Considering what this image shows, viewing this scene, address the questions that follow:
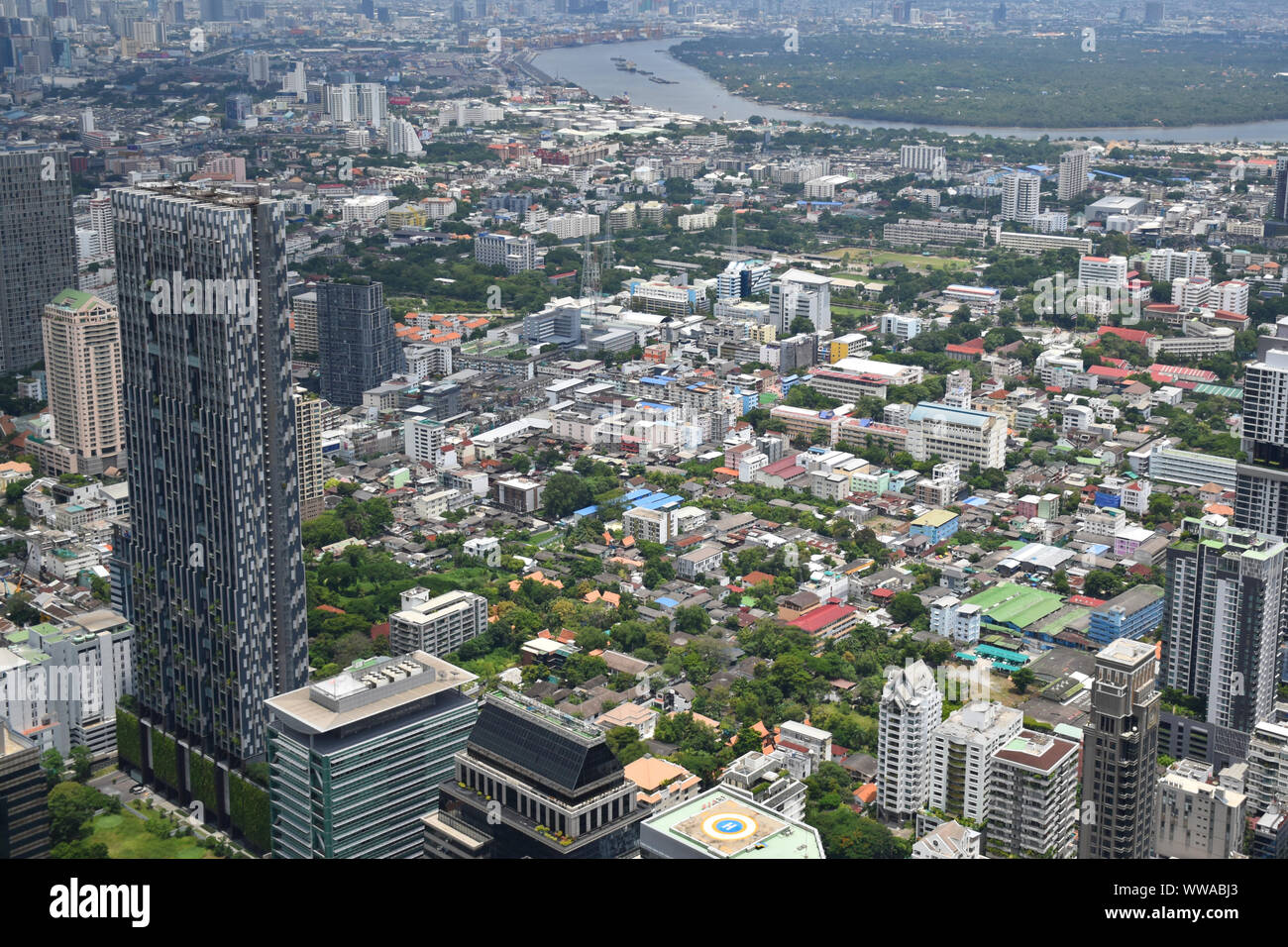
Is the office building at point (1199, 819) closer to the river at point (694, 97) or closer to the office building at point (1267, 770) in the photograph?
the office building at point (1267, 770)

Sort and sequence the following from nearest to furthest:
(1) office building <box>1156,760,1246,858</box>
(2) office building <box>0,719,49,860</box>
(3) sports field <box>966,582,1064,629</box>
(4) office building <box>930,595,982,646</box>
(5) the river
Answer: (2) office building <box>0,719,49,860</box> < (1) office building <box>1156,760,1246,858</box> < (4) office building <box>930,595,982,646</box> < (3) sports field <box>966,582,1064,629</box> < (5) the river

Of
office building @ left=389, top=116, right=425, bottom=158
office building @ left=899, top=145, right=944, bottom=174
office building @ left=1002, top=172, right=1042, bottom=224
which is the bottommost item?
office building @ left=1002, top=172, right=1042, bottom=224

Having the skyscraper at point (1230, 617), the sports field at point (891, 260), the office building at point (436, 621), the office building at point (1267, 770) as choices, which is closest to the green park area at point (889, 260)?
the sports field at point (891, 260)

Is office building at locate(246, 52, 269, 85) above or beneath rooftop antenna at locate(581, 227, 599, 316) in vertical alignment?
above

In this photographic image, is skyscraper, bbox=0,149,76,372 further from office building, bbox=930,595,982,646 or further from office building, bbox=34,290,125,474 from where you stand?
office building, bbox=930,595,982,646

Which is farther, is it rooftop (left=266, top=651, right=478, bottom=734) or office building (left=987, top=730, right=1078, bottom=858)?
office building (left=987, top=730, right=1078, bottom=858)

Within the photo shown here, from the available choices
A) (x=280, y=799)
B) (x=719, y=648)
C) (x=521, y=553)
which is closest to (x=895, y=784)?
(x=719, y=648)

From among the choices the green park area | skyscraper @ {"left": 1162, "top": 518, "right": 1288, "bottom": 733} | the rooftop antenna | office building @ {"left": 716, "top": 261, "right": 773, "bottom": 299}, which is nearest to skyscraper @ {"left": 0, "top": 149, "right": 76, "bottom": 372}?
the rooftop antenna
